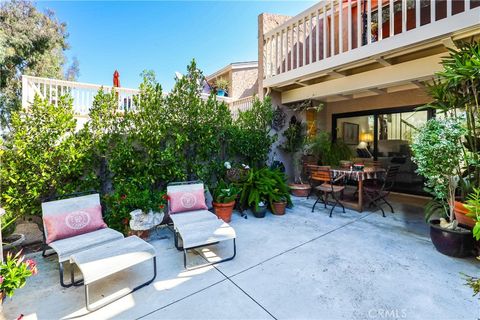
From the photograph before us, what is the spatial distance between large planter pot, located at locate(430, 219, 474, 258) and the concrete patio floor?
10 cm

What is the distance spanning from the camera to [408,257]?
2824 millimetres

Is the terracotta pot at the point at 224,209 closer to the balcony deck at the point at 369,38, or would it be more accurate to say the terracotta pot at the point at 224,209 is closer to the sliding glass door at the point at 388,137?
the balcony deck at the point at 369,38

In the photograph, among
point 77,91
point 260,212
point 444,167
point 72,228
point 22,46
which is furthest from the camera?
point 22,46

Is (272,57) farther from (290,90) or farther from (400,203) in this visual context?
(400,203)

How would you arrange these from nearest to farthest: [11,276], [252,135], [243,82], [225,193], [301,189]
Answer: [11,276]
[225,193]
[252,135]
[301,189]
[243,82]

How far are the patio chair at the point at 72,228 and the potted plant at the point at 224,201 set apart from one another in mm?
1805

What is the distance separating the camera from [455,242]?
276cm

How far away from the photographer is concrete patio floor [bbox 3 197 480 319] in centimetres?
195

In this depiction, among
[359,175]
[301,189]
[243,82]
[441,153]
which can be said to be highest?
[243,82]

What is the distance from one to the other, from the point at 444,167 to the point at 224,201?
3.34 metres

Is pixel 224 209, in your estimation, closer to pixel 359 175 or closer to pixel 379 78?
pixel 359 175

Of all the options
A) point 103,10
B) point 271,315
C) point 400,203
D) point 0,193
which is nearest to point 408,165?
point 400,203

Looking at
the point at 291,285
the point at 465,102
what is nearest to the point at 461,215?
the point at 465,102
